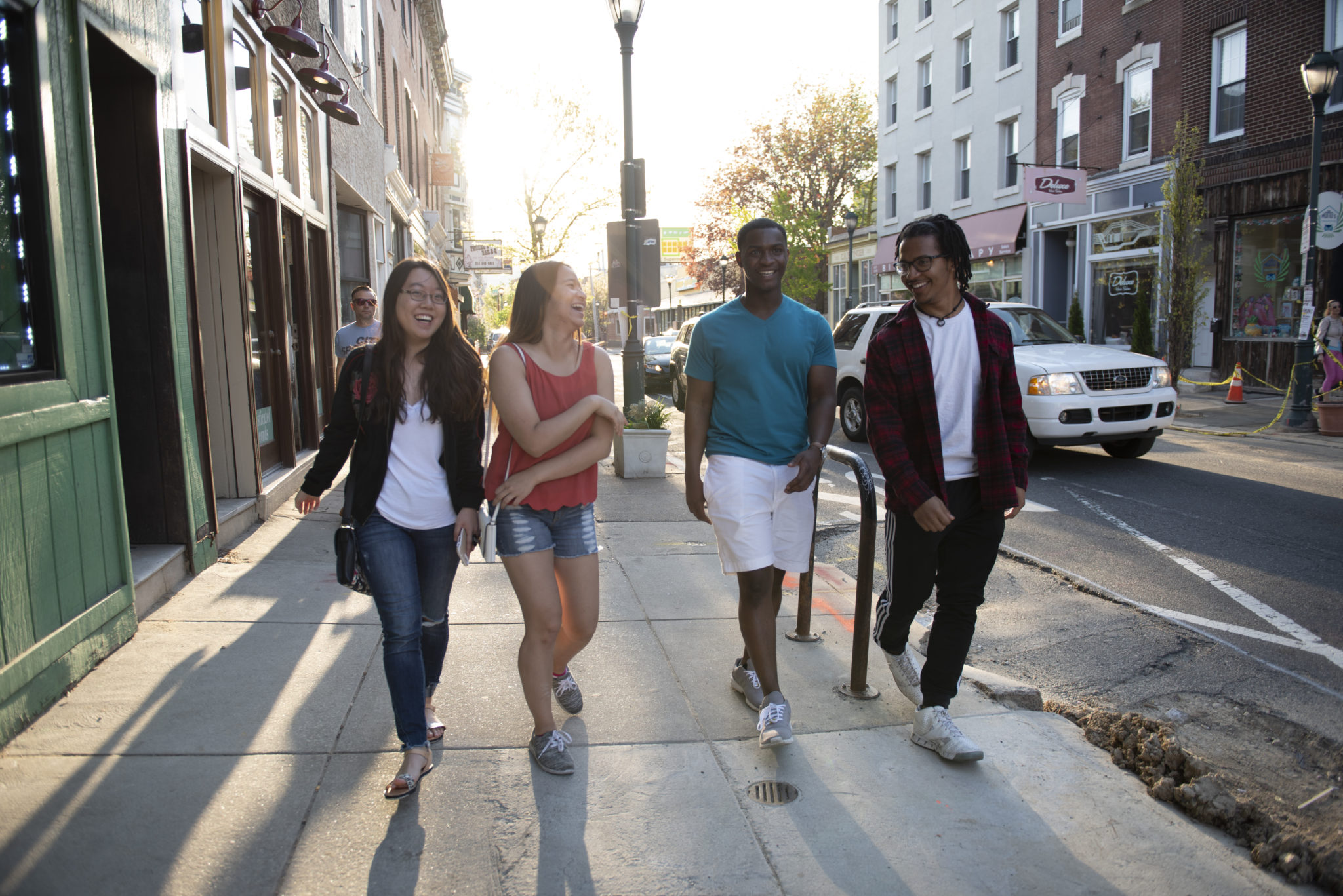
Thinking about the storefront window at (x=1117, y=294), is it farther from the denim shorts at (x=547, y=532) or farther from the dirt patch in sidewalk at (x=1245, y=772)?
the denim shorts at (x=547, y=532)

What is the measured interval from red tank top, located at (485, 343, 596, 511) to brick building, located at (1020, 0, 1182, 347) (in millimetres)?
18813

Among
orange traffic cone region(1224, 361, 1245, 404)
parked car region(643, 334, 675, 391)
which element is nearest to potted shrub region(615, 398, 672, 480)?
orange traffic cone region(1224, 361, 1245, 404)

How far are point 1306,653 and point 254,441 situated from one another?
21.8 feet

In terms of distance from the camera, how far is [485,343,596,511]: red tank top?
312 centimetres

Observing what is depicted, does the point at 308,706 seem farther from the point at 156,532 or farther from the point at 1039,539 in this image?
the point at 1039,539

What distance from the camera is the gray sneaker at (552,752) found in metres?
3.12

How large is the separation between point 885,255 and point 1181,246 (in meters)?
16.1

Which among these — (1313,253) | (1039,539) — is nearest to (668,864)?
(1039,539)

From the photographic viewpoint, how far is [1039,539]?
6.95 meters

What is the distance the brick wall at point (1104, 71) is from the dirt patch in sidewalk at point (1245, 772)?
19.3m

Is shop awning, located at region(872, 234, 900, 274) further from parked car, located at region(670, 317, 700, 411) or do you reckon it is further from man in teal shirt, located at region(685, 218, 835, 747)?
man in teal shirt, located at region(685, 218, 835, 747)

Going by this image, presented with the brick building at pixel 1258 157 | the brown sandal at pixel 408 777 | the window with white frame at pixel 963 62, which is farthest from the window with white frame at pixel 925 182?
the brown sandal at pixel 408 777

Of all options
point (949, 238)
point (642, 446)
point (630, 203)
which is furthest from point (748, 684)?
point (630, 203)

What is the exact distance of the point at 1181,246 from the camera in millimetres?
16984
